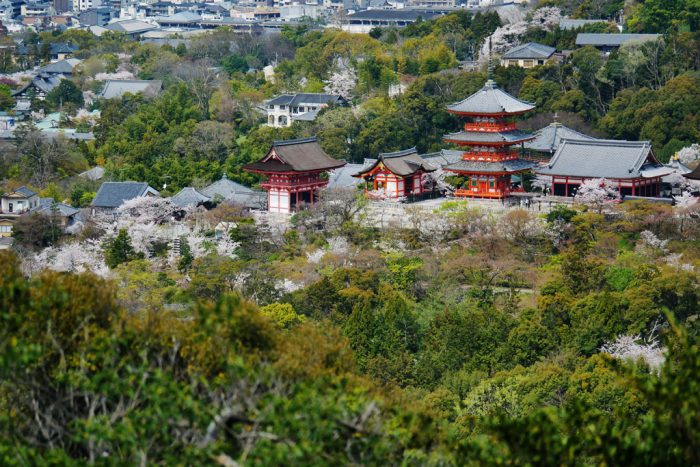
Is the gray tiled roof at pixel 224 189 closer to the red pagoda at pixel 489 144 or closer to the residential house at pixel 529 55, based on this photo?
the red pagoda at pixel 489 144

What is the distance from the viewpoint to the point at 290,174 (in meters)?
37.0

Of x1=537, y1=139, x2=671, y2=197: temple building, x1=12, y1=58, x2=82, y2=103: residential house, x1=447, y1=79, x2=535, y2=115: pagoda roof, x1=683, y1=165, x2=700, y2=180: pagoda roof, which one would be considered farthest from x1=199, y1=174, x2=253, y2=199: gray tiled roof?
x1=12, y1=58, x2=82, y2=103: residential house

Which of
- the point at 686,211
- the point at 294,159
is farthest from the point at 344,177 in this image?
the point at 686,211

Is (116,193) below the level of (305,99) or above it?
above

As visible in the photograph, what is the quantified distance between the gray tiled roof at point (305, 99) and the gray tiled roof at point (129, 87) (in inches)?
262

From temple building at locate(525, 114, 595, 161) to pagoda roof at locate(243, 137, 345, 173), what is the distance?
19.3ft

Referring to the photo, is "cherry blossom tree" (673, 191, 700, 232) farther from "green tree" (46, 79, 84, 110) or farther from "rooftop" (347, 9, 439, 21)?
"rooftop" (347, 9, 439, 21)

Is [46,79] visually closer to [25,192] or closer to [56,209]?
[25,192]

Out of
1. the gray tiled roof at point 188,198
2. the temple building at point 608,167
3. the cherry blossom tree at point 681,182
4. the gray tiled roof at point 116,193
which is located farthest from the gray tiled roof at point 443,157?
the gray tiled roof at point 116,193

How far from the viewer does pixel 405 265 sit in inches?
1203

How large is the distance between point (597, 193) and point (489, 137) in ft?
15.9

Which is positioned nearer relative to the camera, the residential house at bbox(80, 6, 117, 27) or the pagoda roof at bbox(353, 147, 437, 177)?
the pagoda roof at bbox(353, 147, 437, 177)

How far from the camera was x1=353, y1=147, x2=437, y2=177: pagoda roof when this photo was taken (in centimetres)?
3659

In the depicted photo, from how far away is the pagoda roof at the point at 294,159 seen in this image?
3706cm
